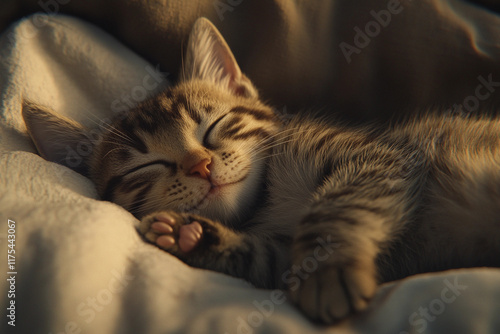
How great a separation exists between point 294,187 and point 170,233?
347 mm

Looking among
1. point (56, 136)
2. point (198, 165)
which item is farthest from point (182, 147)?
point (56, 136)

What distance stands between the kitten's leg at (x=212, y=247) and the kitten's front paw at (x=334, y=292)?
0.60 ft

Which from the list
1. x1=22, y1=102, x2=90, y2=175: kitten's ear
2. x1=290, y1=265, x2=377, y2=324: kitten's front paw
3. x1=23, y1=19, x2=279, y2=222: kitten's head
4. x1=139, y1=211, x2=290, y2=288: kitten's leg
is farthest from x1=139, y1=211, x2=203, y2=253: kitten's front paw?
x1=22, y1=102, x2=90, y2=175: kitten's ear

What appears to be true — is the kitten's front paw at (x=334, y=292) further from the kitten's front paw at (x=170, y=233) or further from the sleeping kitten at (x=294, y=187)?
the kitten's front paw at (x=170, y=233)

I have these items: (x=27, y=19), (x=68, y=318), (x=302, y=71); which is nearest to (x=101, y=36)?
(x=27, y=19)

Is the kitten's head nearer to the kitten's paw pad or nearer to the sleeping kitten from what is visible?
the sleeping kitten

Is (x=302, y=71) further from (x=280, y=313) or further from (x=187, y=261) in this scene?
(x=280, y=313)

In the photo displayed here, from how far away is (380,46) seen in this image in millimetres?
1169

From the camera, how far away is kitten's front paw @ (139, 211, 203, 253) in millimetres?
734

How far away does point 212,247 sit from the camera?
0.77m

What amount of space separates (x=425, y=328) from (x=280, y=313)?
195 millimetres

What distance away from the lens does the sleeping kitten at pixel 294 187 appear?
69 centimetres

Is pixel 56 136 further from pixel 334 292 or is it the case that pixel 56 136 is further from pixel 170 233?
pixel 334 292

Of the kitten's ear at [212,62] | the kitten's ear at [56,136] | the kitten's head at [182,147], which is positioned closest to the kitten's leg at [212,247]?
the kitten's head at [182,147]
